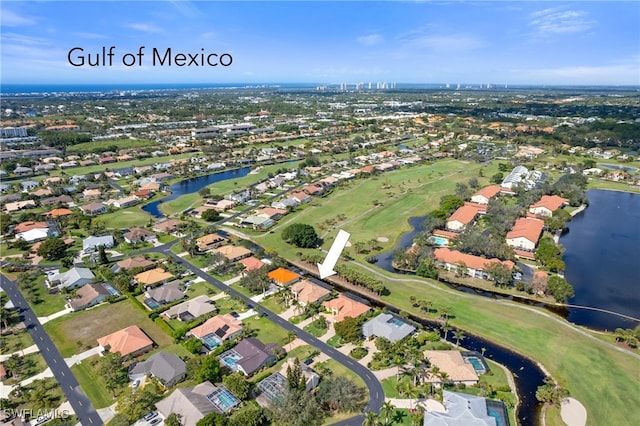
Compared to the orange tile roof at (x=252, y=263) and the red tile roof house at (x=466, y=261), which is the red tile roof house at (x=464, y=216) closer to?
the red tile roof house at (x=466, y=261)

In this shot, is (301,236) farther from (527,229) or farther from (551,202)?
(551,202)

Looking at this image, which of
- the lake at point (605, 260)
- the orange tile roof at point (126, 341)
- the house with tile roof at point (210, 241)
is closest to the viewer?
the orange tile roof at point (126, 341)

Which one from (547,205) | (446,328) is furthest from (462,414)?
(547,205)

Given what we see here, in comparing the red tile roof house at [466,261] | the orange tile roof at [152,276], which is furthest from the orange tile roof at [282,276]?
the red tile roof house at [466,261]

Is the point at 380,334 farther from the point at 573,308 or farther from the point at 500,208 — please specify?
the point at 500,208

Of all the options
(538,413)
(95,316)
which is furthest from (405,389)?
(95,316)
